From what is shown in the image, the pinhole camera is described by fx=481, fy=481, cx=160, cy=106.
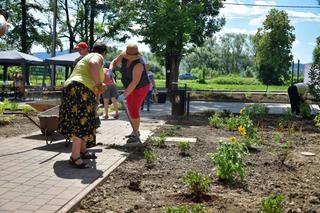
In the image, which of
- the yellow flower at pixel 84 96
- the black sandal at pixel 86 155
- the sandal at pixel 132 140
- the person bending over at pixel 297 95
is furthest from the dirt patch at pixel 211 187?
the person bending over at pixel 297 95

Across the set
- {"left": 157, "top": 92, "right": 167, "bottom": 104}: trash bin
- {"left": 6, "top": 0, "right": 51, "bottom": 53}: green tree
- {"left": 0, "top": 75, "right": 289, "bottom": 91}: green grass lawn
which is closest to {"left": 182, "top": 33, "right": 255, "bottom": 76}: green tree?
{"left": 0, "top": 75, "right": 289, "bottom": 91}: green grass lawn

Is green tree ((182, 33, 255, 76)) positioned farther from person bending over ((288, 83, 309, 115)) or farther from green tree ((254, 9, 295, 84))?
person bending over ((288, 83, 309, 115))

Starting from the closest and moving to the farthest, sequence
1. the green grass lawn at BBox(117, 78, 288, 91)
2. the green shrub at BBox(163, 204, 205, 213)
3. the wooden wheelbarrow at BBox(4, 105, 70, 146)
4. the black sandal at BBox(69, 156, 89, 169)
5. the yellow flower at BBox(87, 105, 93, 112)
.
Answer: the green shrub at BBox(163, 204, 205, 213)
the black sandal at BBox(69, 156, 89, 169)
the yellow flower at BBox(87, 105, 93, 112)
the wooden wheelbarrow at BBox(4, 105, 70, 146)
the green grass lawn at BBox(117, 78, 288, 91)

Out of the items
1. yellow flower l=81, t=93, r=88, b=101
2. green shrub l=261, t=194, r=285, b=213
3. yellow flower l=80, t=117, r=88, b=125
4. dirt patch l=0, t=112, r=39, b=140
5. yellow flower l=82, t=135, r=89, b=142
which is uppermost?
yellow flower l=81, t=93, r=88, b=101

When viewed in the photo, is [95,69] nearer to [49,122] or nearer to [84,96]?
[84,96]

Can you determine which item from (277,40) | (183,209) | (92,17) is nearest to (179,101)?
(183,209)

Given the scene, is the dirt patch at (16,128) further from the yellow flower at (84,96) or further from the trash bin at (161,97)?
the trash bin at (161,97)

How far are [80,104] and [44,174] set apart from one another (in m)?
1.02

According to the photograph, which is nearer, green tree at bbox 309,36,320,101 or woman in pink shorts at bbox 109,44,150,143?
woman in pink shorts at bbox 109,44,150,143

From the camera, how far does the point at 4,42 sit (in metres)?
45.6

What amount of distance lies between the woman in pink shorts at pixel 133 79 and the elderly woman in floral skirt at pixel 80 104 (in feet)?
5.13

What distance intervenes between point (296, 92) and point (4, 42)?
36.1 m

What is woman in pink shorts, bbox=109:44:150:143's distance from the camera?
7.80 meters

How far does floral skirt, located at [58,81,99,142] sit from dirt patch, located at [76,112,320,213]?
0.70m
